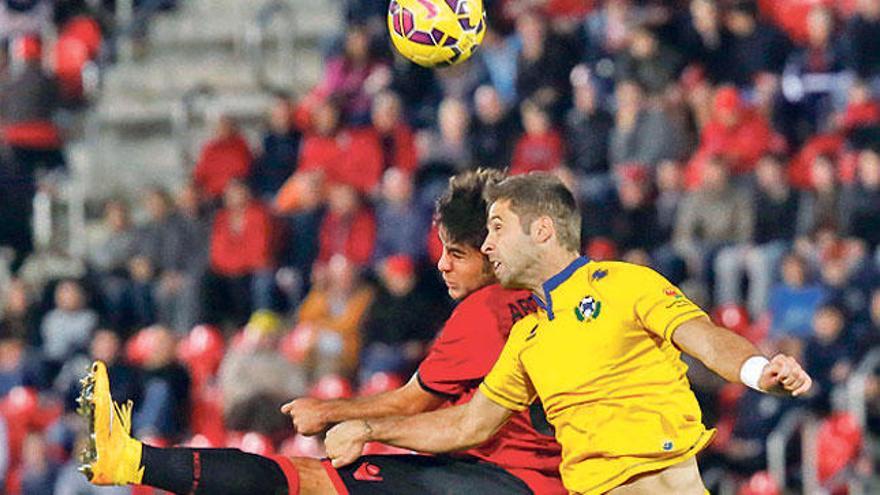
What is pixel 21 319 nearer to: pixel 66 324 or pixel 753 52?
pixel 66 324

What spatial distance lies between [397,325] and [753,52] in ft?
12.9

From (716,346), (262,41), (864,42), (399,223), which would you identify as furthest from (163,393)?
(716,346)

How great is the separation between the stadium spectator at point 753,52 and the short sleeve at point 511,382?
29.9 feet

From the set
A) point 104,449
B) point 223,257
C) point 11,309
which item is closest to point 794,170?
point 223,257

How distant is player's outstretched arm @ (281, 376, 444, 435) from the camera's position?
279 inches

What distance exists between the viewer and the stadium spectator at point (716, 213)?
14.0 metres

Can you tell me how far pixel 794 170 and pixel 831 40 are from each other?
133 centimetres

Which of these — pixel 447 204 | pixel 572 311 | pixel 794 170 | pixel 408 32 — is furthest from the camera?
pixel 794 170

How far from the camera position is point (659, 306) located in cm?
632

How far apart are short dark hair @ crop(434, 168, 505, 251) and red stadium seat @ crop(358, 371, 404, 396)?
599cm

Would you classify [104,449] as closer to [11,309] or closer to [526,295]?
[526,295]

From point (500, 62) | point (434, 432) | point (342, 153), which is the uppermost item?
point (434, 432)

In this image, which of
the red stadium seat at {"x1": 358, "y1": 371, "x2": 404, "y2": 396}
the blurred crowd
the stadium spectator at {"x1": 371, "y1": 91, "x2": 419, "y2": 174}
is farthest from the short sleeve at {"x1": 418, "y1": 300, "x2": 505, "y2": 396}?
the stadium spectator at {"x1": 371, "y1": 91, "x2": 419, "y2": 174}

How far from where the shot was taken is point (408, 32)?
845 centimetres
